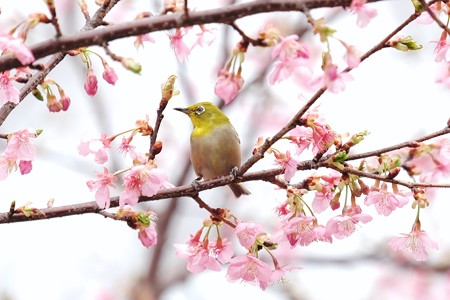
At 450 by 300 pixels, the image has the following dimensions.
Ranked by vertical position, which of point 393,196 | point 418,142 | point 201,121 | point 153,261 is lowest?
point 153,261

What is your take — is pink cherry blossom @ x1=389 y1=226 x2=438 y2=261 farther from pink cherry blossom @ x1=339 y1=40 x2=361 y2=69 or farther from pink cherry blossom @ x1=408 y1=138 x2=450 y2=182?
pink cherry blossom @ x1=339 y1=40 x2=361 y2=69

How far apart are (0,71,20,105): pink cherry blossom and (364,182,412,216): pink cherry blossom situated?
1280 millimetres

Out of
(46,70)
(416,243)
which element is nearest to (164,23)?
(46,70)

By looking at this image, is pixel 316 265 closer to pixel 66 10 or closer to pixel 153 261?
pixel 153 261

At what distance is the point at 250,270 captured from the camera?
2611mm

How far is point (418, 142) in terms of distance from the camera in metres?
2.44

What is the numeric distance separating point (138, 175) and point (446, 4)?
3.82 feet

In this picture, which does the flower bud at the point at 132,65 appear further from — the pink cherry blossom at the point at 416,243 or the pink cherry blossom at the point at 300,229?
the pink cherry blossom at the point at 416,243

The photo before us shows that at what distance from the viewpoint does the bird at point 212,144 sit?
408 centimetres

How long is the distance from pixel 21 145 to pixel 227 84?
82 cm

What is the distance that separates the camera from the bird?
4082 mm

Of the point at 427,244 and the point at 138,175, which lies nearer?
the point at 138,175

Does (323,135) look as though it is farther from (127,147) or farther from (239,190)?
(239,190)

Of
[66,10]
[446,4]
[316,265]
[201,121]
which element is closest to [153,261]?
[316,265]
